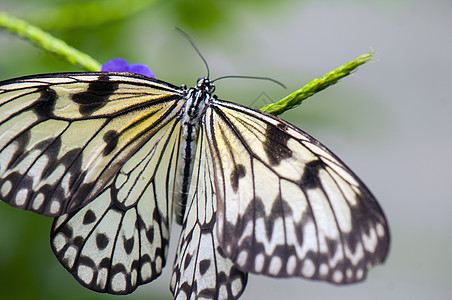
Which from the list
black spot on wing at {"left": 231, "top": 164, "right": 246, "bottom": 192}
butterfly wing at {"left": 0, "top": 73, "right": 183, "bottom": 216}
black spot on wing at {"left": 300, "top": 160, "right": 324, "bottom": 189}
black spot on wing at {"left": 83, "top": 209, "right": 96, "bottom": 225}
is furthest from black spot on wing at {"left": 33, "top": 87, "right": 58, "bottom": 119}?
black spot on wing at {"left": 300, "top": 160, "right": 324, "bottom": 189}

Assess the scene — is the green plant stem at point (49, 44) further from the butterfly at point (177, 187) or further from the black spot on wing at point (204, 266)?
the black spot on wing at point (204, 266)

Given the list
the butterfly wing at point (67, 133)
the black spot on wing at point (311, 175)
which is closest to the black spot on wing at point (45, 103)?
the butterfly wing at point (67, 133)

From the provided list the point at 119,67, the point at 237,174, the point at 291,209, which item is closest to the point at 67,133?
the point at 119,67

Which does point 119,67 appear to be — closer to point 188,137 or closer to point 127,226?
point 188,137

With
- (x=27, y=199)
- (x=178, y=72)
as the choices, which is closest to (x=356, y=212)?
(x=27, y=199)

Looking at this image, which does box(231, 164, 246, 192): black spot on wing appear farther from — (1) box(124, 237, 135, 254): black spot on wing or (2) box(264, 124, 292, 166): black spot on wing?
(1) box(124, 237, 135, 254): black spot on wing

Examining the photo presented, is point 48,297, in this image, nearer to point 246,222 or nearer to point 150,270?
point 150,270
